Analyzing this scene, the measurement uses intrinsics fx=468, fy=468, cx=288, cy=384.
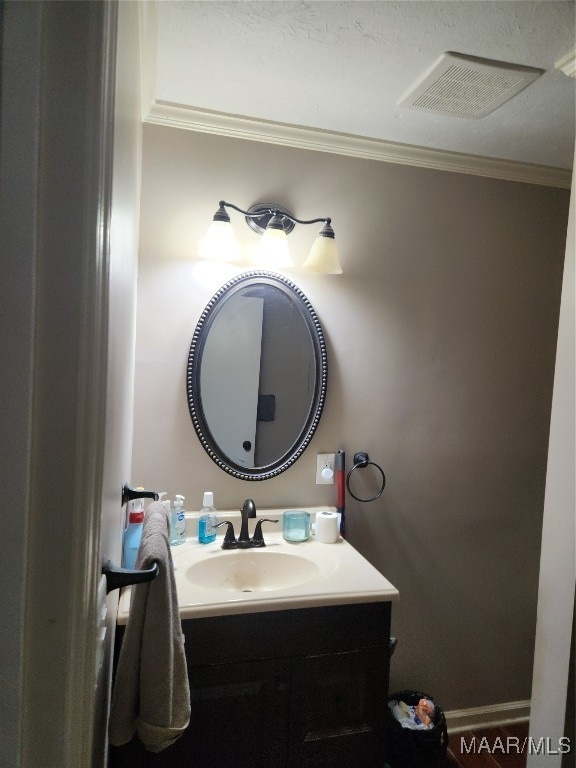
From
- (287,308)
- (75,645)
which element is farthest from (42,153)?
(287,308)

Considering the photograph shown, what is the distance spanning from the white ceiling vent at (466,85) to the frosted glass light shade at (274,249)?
0.55 metres

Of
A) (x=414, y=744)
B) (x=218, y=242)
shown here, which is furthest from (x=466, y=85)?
(x=414, y=744)

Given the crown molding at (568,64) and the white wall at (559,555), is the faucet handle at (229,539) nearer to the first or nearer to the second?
the white wall at (559,555)

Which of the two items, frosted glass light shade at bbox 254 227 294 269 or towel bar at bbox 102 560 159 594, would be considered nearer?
towel bar at bbox 102 560 159 594

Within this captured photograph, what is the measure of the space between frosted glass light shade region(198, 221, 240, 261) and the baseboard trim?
2.04m

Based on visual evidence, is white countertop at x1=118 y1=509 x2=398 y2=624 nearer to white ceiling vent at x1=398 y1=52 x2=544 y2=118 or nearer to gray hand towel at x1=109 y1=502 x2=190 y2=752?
gray hand towel at x1=109 y1=502 x2=190 y2=752

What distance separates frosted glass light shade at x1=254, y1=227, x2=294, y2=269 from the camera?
157 centimetres

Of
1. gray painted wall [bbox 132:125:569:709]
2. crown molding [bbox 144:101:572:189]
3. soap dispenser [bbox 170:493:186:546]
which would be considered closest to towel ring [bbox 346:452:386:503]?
gray painted wall [bbox 132:125:569:709]

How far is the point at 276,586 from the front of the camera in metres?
1.57

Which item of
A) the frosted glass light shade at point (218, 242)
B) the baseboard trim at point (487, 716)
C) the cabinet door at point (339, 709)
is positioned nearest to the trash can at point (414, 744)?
the cabinet door at point (339, 709)

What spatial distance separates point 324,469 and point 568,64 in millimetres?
1417

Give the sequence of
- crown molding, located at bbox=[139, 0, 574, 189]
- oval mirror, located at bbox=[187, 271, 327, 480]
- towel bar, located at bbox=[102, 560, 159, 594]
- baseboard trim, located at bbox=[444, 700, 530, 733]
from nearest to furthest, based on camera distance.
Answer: towel bar, located at bbox=[102, 560, 159, 594] < crown molding, located at bbox=[139, 0, 574, 189] < oval mirror, located at bbox=[187, 271, 327, 480] < baseboard trim, located at bbox=[444, 700, 530, 733]

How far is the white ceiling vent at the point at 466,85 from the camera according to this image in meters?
1.26

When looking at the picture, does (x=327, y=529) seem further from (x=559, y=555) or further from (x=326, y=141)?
(x=326, y=141)
